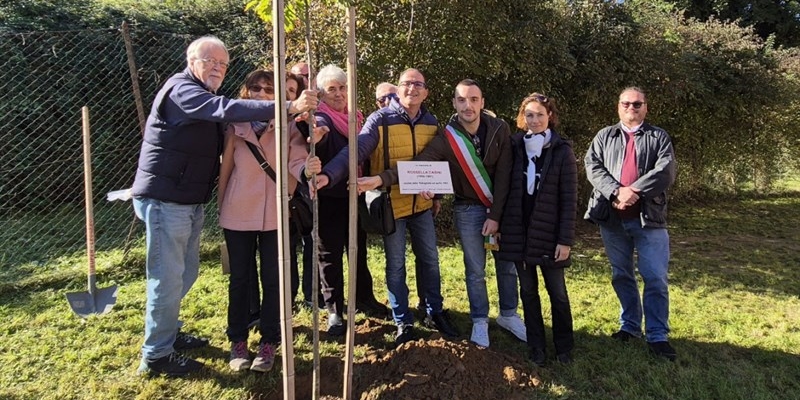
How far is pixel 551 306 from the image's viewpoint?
3410 mm

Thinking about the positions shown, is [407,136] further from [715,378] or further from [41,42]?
[41,42]

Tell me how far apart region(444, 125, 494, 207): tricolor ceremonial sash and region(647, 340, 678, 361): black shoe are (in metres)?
1.56

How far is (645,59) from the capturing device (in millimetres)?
7613

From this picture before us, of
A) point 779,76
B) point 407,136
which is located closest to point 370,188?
point 407,136

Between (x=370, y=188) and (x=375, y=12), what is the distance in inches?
145

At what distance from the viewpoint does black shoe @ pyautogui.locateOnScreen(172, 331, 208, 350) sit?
3.61 m

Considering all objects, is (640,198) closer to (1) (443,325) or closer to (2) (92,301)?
(1) (443,325)

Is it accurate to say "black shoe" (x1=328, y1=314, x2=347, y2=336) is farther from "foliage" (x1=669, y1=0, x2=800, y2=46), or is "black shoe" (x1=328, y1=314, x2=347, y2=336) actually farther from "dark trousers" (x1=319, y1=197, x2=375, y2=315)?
"foliage" (x1=669, y1=0, x2=800, y2=46)

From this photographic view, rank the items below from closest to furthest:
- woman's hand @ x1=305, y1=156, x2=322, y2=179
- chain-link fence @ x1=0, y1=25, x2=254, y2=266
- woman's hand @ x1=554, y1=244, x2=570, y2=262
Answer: woman's hand @ x1=305, y1=156, x2=322, y2=179, woman's hand @ x1=554, y1=244, x2=570, y2=262, chain-link fence @ x1=0, y1=25, x2=254, y2=266

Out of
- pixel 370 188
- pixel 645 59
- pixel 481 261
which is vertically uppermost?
pixel 645 59

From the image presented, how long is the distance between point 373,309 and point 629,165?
233 cm

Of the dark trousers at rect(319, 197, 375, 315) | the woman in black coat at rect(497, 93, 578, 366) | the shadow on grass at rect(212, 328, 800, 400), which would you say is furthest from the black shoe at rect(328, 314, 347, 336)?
the woman in black coat at rect(497, 93, 578, 366)

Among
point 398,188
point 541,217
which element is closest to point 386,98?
point 398,188

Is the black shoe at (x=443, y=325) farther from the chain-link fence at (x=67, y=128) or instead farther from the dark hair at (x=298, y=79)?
the chain-link fence at (x=67, y=128)
